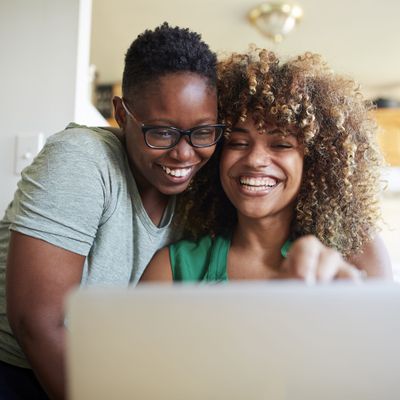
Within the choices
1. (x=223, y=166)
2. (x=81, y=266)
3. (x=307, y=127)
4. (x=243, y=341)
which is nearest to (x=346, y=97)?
(x=307, y=127)

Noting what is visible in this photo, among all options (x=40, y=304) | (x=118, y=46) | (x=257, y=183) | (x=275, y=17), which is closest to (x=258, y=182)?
(x=257, y=183)

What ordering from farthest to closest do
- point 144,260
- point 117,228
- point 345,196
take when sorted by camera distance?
1. point 345,196
2. point 144,260
3. point 117,228

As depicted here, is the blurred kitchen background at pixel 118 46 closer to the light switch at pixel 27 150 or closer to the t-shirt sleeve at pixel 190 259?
the light switch at pixel 27 150

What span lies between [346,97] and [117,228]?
72 centimetres

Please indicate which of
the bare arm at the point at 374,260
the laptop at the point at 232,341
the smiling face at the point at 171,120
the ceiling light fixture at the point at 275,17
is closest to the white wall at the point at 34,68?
the smiling face at the point at 171,120

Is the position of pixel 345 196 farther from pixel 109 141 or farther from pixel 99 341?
pixel 99 341

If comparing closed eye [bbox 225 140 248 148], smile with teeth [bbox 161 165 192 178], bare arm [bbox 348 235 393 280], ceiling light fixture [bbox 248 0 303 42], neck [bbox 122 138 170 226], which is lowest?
bare arm [bbox 348 235 393 280]

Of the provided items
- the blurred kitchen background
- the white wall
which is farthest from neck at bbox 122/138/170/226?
the white wall

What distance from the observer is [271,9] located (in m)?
3.06

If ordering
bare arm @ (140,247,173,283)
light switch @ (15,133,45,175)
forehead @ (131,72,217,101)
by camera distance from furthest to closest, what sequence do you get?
1. light switch @ (15,133,45,175)
2. bare arm @ (140,247,173,283)
3. forehead @ (131,72,217,101)

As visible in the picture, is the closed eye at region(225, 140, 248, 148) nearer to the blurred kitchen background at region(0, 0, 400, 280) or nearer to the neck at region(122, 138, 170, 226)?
the neck at region(122, 138, 170, 226)

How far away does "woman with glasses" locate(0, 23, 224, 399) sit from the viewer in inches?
33.6

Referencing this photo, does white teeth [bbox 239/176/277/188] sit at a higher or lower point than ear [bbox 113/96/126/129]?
lower

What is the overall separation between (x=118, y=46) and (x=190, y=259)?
2.94 metres
